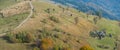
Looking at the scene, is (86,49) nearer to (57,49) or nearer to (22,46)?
(57,49)

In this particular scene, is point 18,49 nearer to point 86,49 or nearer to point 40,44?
point 40,44

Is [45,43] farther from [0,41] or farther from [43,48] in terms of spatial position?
[0,41]

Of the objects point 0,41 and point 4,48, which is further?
point 0,41

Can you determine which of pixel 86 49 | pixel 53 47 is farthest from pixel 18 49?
pixel 86 49

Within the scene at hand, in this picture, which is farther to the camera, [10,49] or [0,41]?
[0,41]

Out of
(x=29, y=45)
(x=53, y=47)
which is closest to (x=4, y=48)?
(x=29, y=45)

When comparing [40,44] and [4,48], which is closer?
[4,48]

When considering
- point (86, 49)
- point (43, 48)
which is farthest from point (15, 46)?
point (86, 49)
